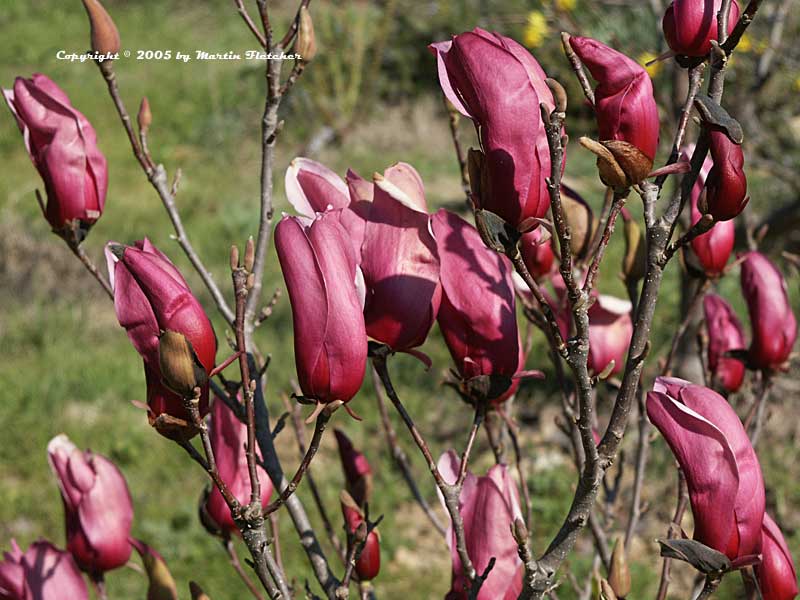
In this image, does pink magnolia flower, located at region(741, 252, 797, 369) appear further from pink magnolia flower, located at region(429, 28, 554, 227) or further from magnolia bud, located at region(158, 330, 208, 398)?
magnolia bud, located at region(158, 330, 208, 398)

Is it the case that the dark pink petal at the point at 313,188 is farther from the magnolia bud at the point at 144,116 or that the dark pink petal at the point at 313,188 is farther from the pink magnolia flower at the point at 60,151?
the magnolia bud at the point at 144,116

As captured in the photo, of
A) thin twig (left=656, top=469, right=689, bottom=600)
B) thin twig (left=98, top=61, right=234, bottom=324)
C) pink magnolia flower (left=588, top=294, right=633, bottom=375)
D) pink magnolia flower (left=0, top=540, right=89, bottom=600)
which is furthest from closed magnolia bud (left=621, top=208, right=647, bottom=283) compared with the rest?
pink magnolia flower (left=0, top=540, right=89, bottom=600)

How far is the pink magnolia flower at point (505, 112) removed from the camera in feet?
2.25

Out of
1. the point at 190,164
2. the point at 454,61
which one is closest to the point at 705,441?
the point at 454,61

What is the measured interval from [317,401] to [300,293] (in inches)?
3.7

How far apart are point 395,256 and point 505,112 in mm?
133

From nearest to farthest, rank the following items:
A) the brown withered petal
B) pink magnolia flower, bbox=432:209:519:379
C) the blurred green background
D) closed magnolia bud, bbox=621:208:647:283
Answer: the brown withered petal < pink magnolia flower, bbox=432:209:519:379 < closed magnolia bud, bbox=621:208:647:283 < the blurred green background

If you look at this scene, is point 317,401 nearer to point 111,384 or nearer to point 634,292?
point 634,292

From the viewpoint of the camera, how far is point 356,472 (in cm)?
110

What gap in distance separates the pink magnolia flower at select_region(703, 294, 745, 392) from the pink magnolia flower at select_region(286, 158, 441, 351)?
0.65m

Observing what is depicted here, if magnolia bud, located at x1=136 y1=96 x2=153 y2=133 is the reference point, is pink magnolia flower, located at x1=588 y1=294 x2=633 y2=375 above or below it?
below

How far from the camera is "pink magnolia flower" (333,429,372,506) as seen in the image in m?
1.09

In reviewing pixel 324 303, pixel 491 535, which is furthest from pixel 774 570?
pixel 324 303

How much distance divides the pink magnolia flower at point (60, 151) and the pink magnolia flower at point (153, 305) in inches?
14.2
